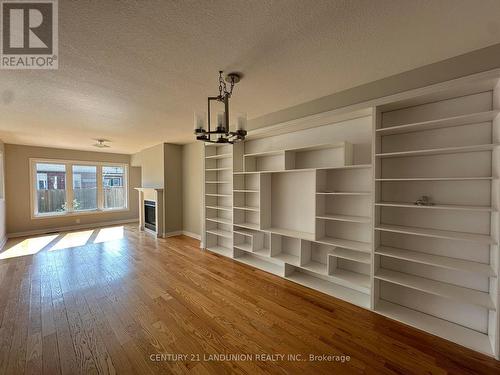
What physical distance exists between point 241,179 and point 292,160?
1.19 m

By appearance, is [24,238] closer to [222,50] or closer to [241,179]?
[241,179]

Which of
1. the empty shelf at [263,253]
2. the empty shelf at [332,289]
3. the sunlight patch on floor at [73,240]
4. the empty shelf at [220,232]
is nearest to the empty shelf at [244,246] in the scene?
the empty shelf at [263,253]

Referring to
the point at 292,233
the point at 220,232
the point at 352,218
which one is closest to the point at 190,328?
the point at 292,233

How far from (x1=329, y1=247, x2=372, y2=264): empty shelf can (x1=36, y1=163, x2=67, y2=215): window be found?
313 inches

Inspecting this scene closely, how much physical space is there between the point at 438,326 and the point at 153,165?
661 cm

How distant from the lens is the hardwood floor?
1.66 metres

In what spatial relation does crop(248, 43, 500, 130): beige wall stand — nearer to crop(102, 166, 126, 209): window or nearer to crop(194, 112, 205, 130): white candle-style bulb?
crop(194, 112, 205, 130): white candle-style bulb

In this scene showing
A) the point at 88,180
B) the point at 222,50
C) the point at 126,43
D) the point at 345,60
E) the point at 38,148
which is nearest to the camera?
the point at 126,43

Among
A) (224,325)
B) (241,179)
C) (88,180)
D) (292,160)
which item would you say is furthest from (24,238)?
(292,160)

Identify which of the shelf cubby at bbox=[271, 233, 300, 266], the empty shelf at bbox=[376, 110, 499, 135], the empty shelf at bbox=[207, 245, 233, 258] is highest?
the empty shelf at bbox=[376, 110, 499, 135]

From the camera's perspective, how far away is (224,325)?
2.12 m

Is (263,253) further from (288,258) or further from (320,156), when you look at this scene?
(320,156)

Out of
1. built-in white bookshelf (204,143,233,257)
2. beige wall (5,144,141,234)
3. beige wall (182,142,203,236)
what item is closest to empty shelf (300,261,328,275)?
built-in white bookshelf (204,143,233,257)

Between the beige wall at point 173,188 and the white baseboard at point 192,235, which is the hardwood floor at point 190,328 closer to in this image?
the white baseboard at point 192,235
